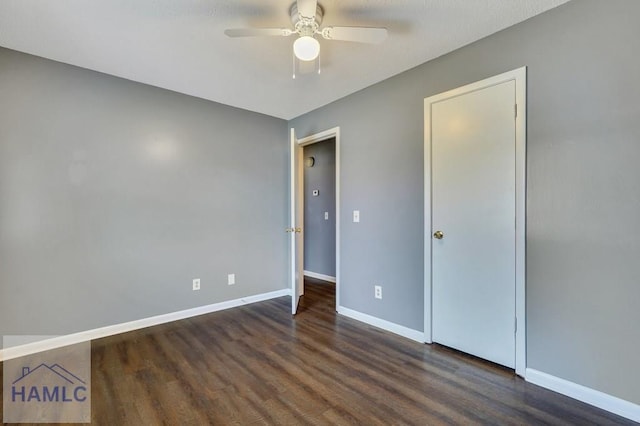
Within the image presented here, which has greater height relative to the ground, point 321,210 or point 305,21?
point 305,21

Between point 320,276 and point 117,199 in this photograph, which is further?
point 320,276

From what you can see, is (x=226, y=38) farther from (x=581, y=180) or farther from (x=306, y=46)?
(x=581, y=180)

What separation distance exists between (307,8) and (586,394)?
2753 millimetres

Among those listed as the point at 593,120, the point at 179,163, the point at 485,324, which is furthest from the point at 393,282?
the point at 179,163

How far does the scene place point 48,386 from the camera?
1931 millimetres

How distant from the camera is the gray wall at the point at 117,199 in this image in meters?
2.34

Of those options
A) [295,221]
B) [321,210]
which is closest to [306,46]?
[295,221]

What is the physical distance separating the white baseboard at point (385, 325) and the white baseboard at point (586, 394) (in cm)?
82

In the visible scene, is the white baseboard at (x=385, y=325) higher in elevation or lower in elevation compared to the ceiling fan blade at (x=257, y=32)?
lower

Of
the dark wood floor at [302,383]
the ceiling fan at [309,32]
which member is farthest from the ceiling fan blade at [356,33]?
the dark wood floor at [302,383]

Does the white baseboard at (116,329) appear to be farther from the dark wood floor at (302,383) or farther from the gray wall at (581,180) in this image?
the gray wall at (581,180)

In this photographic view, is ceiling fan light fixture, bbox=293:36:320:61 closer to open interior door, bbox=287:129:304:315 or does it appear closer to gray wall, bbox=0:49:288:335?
open interior door, bbox=287:129:304:315

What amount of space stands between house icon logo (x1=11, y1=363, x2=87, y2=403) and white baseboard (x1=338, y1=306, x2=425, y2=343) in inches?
88.3

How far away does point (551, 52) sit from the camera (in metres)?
1.85
